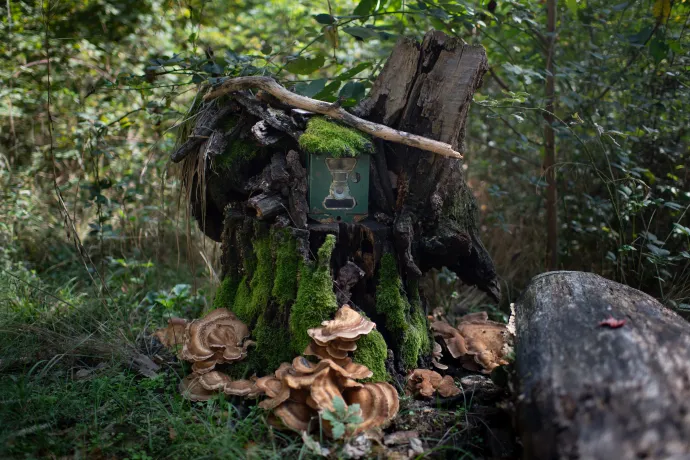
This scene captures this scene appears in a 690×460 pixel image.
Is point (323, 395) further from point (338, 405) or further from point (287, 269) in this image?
point (287, 269)

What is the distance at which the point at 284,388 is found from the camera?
294 cm

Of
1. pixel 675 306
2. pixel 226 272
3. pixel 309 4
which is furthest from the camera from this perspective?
pixel 309 4

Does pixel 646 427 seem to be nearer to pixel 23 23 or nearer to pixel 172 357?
pixel 172 357

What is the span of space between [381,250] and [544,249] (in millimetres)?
2864

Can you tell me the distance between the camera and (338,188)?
367cm

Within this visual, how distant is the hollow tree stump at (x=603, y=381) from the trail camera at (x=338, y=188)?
140 cm

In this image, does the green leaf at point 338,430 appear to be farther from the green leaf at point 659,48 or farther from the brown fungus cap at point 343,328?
the green leaf at point 659,48

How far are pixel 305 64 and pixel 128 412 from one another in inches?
111

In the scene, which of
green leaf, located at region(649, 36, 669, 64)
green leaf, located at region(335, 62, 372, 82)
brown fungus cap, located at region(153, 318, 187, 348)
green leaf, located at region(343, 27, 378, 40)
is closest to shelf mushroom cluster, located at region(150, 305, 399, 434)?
brown fungus cap, located at region(153, 318, 187, 348)

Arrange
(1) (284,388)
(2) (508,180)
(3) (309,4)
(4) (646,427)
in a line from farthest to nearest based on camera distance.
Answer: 1. (3) (309,4)
2. (2) (508,180)
3. (1) (284,388)
4. (4) (646,427)

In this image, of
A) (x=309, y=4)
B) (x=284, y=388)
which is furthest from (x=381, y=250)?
(x=309, y=4)

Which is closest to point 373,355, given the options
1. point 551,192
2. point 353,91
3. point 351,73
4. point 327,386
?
point 327,386

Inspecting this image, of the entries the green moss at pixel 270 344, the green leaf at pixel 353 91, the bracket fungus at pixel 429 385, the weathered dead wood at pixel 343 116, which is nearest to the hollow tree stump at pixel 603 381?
the bracket fungus at pixel 429 385

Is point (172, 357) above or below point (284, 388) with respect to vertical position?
below
